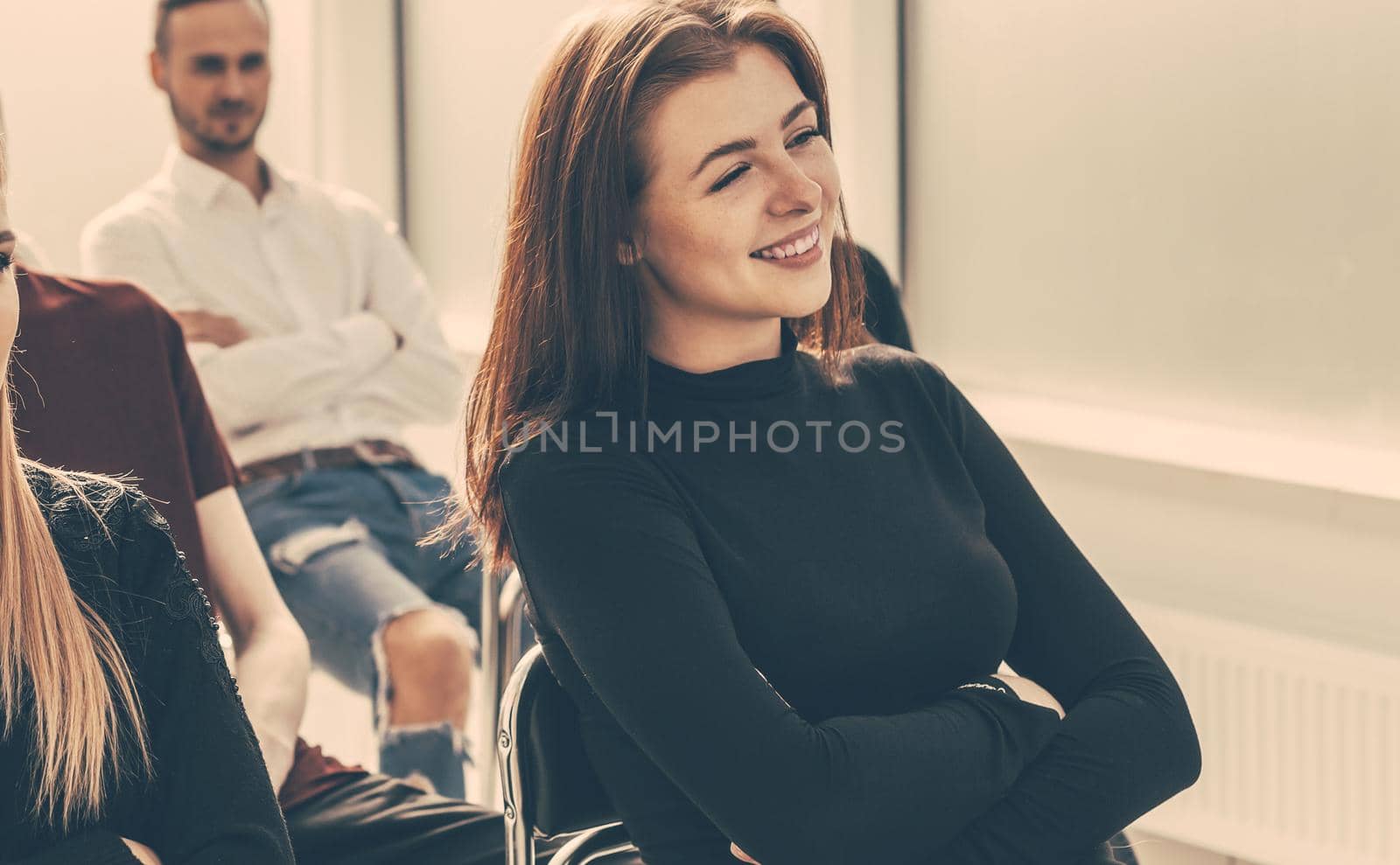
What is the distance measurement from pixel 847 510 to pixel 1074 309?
1.69 metres

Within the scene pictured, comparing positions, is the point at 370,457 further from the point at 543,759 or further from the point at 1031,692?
the point at 1031,692

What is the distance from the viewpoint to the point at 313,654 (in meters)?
2.53

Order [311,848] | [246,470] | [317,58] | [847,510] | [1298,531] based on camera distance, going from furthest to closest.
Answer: [317,58] < [246,470] < [1298,531] < [311,848] < [847,510]

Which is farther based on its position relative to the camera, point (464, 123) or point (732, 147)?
point (464, 123)

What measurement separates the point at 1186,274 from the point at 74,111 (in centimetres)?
288

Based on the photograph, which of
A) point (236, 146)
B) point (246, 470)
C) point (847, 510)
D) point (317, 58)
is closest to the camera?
point (847, 510)

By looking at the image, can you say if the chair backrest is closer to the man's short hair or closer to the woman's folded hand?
the woman's folded hand

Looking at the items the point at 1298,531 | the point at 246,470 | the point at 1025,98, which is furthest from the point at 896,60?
the point at 246,470

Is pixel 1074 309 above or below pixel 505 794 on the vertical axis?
above

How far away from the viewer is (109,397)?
1538 millimetres

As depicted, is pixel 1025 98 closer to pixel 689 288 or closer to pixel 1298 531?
pixel 1298 531

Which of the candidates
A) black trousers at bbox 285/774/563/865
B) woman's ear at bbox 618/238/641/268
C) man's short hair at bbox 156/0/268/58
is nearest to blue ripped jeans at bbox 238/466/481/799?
black trousers at bbox 285/774/563/865

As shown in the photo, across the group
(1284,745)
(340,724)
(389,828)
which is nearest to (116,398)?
(389,828)

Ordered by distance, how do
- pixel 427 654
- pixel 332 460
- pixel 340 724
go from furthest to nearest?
pixel 340 724 → pixel 332 460 → pixel 427 654
